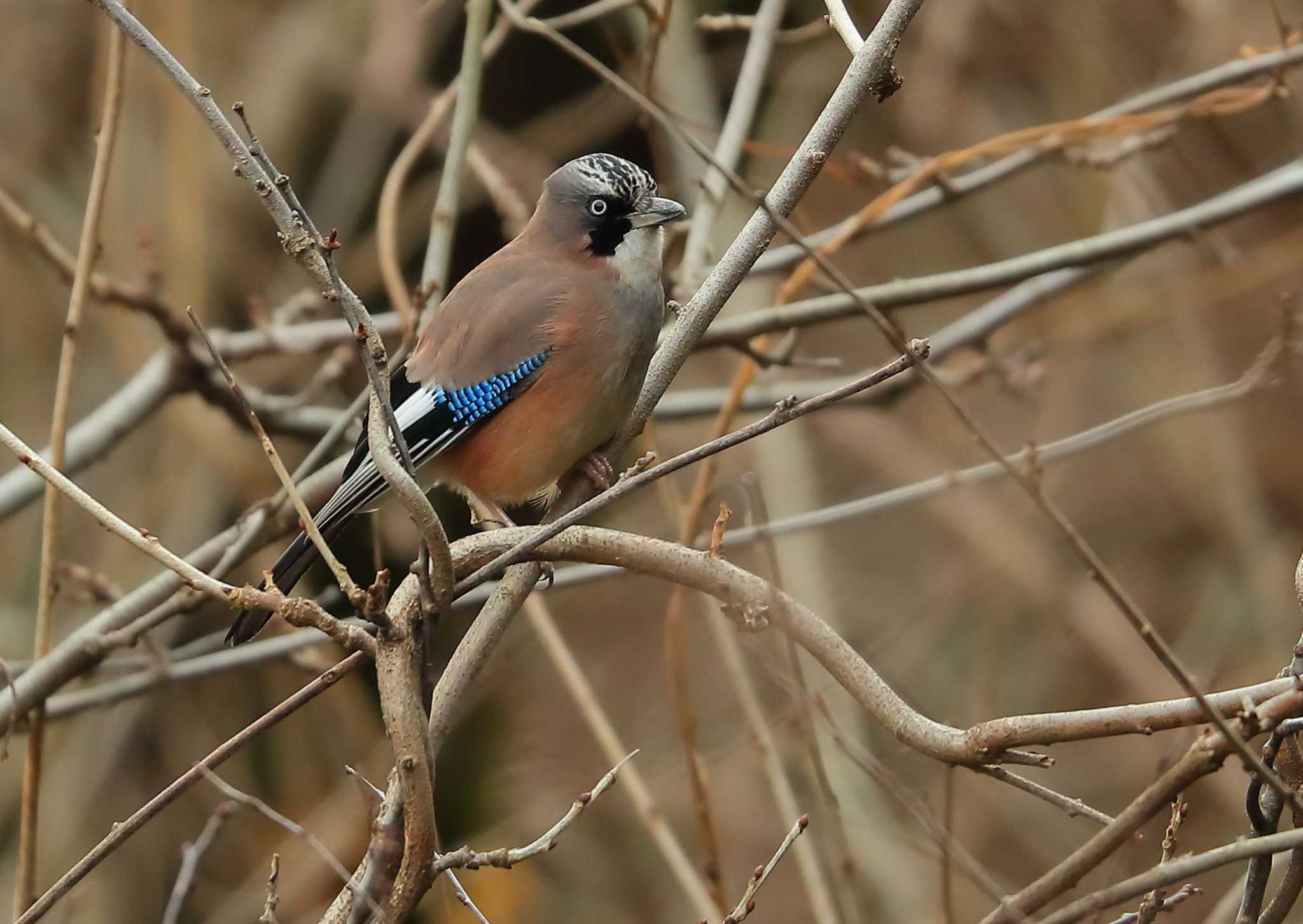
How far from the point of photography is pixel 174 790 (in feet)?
8.47

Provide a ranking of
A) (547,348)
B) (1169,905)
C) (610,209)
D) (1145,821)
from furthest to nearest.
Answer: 1. (610,209)
2. (547,348)
3. (1169,905)
4. (1145,821)

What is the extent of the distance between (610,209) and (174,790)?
291 cm

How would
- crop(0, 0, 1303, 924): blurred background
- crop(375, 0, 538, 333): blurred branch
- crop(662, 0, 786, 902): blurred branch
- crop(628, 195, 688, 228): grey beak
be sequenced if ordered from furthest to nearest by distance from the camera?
crop(0, 0, 1303, 924): blurred background → crop(375, 0, 538, 333): blurred branch → crop(628, 195, 688, 228): grey beak → crop(662, 0, 786, 902): blurred branch

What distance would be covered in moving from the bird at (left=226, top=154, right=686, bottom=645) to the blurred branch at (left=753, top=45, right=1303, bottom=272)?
1.53 ft

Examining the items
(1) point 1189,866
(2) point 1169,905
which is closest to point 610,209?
(2) point 1169,905

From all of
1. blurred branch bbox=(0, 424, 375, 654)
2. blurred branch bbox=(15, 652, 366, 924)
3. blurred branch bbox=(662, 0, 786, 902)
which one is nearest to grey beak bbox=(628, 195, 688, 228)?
blurred branch bbox=(662, 0, 786, 902)

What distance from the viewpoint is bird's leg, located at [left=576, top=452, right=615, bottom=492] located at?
14.5 feet

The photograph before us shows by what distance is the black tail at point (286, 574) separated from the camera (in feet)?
13.2

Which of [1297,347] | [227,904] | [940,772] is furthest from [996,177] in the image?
[227,904]

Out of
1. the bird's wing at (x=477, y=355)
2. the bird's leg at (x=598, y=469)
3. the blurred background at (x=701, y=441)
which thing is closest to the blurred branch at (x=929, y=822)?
the bird's leg at (x=598, y=469)

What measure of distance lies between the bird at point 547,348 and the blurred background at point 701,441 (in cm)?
204

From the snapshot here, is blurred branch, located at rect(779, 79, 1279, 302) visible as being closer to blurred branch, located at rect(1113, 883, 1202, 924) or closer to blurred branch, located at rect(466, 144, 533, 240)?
blurred branch, located at rect(466, 144, 533, 240)

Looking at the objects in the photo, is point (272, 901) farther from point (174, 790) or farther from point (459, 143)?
point (459, 143)

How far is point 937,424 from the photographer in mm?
8359
